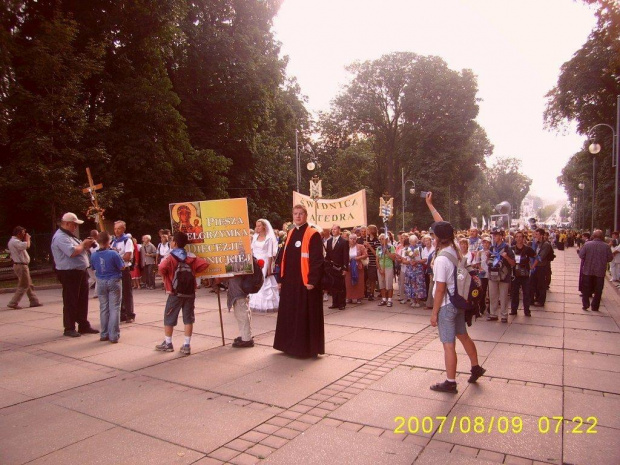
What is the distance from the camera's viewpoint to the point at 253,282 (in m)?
7.67

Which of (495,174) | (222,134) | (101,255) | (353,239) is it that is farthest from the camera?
(495,174)

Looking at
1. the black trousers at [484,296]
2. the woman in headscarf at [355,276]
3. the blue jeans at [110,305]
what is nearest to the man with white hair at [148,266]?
the woman in headscarf at [355,276]

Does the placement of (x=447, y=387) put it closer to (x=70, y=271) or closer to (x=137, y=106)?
(x=70, y=271)

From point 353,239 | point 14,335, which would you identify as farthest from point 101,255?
point 353,239

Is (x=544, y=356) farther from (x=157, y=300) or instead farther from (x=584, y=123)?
→ (x=584, y=123)

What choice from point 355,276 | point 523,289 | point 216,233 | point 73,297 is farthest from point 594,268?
point 73,297

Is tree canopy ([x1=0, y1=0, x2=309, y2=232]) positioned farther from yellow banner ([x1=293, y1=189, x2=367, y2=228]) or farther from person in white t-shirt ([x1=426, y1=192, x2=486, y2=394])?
person in white t-shirt ([x1=426, y1=192, x2=486, y2=394])

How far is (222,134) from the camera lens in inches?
1054

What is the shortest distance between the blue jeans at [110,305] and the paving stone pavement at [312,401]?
265 millimetres

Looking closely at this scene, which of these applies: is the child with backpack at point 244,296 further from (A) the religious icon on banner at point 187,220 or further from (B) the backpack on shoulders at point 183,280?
(A) the religious icon on banner at point 187,220

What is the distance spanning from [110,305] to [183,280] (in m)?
1.80

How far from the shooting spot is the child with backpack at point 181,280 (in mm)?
7266

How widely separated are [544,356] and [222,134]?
22.3m

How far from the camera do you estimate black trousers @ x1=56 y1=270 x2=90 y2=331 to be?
8688 mm
